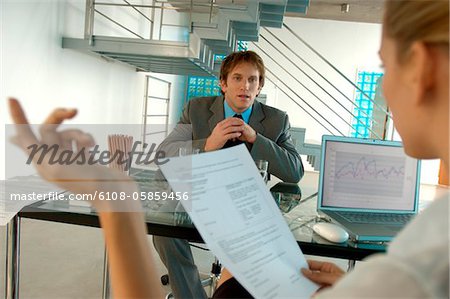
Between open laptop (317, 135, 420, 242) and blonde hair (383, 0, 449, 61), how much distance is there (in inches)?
29.2

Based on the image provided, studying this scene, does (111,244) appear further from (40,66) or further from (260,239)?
(40,66)

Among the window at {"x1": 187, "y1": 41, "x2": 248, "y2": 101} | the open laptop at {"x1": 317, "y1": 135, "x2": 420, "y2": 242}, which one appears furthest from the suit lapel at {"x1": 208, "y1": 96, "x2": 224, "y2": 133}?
the window at {"x1": 187, "y1": 41, "x2": 248, "y2": 101}

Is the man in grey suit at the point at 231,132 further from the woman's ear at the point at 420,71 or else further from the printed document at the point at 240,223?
the woman's ear at the point at 420,71

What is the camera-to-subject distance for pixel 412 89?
1.26ft

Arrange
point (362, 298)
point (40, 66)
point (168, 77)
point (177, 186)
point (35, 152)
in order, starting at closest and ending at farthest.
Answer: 1. point (362, 298)
2. point (35, 152)
3. point (177, 186)
4. point (40, 66)
5. point (168, 77)

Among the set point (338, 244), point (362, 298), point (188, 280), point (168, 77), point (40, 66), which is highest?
point (168, 77)

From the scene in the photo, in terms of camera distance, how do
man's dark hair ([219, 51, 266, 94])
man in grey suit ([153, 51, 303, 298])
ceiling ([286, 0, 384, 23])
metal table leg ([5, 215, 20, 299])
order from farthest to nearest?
ceiling ([286, 0, 384, 23]) < man's dark hair ([219, 51, 266, 94]) < man in grey suit ([153, 51, 303, 298]) < metal table leg ([5, 215, 20, 299])

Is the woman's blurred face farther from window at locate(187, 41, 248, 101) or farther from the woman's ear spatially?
window at locate(187, 41, 248, 101)

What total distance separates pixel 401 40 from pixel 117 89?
4380 millimetres

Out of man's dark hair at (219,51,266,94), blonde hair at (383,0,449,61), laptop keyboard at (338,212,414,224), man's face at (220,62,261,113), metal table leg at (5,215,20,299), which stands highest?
man's dark hair at (219,51,266,94)

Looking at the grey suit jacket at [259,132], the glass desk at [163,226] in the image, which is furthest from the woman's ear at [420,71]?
the grey suit jacket at [259,132]

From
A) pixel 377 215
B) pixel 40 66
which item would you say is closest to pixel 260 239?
pixel 377 215

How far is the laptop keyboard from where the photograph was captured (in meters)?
1.01

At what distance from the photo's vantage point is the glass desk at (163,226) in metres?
0.83
